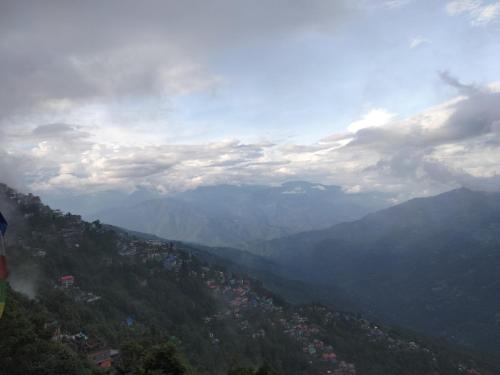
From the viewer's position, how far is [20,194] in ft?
397

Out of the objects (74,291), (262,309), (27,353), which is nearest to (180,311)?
(74,291)

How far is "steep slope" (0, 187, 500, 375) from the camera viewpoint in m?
68.4

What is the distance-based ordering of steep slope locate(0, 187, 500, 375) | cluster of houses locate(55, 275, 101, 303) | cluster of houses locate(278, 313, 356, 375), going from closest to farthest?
steep slope locate(0, 187, 500, 375) < cluster of houses locate(55, 275, 101, 303) < cluster of houses locate(278, 313, 356, 375)

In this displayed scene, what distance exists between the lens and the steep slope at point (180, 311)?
68.4m

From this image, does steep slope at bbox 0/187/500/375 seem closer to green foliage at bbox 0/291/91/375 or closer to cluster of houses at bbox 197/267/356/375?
cluster of houses at bbox 197/267/356/375

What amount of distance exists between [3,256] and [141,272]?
317 feet

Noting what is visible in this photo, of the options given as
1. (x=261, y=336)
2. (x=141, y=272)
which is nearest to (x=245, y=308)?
(x=261, y=336)

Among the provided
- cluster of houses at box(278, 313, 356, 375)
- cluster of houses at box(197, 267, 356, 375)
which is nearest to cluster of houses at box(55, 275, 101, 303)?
cluster of houses at box(197, 267, 356, 375)

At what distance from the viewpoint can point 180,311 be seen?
9356 cm

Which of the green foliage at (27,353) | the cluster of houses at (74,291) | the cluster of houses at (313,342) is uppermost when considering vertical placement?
the green foliage at (27,353)

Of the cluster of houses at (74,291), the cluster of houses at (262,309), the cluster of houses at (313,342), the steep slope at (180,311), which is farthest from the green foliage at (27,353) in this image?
the cluster of houses at (313,342)

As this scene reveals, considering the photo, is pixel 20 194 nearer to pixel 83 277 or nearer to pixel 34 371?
pixel 83 277

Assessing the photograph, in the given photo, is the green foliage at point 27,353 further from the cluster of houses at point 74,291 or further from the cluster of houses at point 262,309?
the cluster of houses at point 262,309

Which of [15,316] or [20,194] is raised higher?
[20,194]
